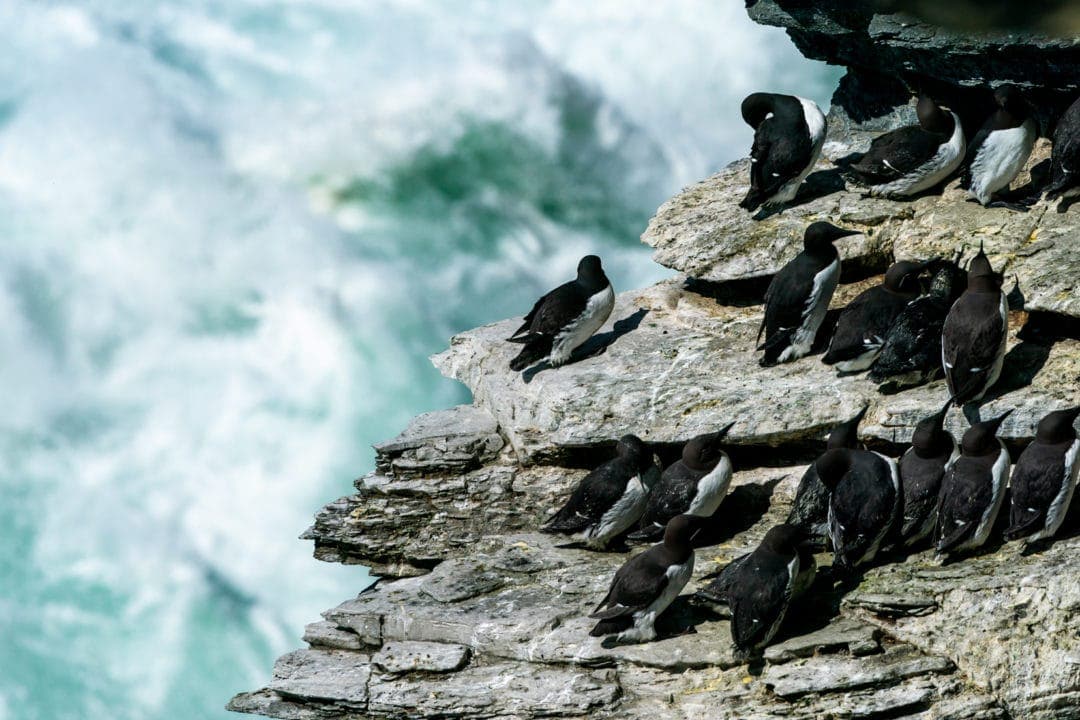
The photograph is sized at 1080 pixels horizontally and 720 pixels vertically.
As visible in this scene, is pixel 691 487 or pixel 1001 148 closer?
pixel 691 487

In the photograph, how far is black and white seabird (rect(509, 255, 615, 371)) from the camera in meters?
10.7

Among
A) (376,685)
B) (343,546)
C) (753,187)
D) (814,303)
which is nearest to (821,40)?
(753,187)

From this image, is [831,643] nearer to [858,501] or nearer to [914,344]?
[858,501]

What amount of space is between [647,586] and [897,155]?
14.5 feet

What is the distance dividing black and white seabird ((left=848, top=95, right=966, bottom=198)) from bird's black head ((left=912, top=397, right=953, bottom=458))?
112 inches

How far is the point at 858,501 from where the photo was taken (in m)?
8.27

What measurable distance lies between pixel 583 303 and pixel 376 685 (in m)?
3.52

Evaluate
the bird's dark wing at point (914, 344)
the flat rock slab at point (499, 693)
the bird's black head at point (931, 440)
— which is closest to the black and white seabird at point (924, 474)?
the bird's black head at point (931, 440)

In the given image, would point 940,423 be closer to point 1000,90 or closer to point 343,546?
point 1000,90

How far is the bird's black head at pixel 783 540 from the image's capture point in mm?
8055

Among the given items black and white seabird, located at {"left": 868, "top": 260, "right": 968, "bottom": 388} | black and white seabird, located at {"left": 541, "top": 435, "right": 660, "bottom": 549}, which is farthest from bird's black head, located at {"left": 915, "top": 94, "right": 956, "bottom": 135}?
black and white seabird, located at {"left": 541, "top": 435, "right": 660, "bottom": 549}

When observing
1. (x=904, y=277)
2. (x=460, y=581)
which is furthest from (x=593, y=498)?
(x=904, y=277)

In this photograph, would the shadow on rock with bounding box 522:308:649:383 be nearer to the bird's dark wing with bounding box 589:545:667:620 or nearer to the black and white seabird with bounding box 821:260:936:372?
the black and white seabird with bounding box 821:260:936:372

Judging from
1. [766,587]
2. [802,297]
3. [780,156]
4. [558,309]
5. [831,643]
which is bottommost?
[831,643]
